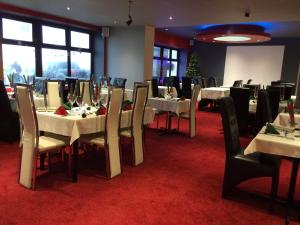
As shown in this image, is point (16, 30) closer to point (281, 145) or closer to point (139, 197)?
point (139, 197)

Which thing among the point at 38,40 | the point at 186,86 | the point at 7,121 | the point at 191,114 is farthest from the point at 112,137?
the point at 186,86

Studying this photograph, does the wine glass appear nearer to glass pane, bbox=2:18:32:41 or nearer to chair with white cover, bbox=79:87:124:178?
chair with white cover, bbox=79:87:124:178

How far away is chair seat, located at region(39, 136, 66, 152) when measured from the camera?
2973 mm

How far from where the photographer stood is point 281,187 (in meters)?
3.28

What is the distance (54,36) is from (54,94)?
485 cm

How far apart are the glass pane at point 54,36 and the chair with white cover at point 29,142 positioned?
5660 millimetres

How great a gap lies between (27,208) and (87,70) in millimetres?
7632

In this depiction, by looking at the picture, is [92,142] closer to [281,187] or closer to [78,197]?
[78,197]

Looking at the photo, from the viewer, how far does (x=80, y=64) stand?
30.7 feet

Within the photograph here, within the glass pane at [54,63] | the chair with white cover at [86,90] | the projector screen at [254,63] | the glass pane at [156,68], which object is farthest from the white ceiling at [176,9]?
the projector screen at [254,63]

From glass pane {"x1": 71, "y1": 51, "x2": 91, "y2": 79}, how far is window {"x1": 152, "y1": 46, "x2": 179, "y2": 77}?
3408 mm

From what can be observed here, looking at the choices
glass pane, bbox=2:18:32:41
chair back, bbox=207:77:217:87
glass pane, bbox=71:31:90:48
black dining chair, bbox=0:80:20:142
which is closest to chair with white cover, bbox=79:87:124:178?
black dining chair, bbox=0:80:20:142

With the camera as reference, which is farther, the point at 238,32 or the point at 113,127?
the point at 238,32

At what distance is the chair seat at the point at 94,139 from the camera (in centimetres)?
328
